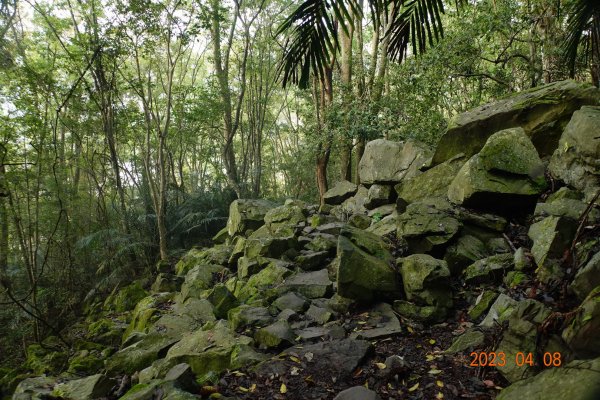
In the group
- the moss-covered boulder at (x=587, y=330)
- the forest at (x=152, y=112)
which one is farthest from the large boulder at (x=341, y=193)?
the moss-covered boulder at (x=587, y=330)

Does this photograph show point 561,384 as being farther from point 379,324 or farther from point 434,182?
point 434,182

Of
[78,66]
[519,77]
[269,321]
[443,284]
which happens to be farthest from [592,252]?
[78,66]

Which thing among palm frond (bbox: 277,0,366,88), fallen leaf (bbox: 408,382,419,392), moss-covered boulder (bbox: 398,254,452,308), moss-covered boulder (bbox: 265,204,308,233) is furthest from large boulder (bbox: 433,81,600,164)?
palm frond (bbox: 277,0,366,88)

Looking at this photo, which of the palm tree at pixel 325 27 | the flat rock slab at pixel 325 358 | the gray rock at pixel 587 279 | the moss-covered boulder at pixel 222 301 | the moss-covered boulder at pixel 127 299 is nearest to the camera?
the palm tree at pixel 325 27

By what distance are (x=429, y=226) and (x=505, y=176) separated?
3.84 ft

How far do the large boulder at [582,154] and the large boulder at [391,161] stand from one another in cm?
248

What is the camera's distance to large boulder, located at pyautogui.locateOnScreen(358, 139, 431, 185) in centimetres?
723

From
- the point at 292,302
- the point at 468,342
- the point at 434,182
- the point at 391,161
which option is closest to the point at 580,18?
the point at 468,342

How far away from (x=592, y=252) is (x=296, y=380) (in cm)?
280

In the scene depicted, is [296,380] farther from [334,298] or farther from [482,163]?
[482,163]

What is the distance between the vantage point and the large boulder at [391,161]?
7.23 metres

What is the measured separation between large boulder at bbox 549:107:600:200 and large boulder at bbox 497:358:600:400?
306 cm

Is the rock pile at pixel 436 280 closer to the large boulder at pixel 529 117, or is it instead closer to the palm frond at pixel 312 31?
the large boulder at pixel 529 117

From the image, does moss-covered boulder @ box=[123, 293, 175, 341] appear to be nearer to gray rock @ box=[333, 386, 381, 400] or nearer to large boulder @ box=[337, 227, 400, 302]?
large boulder @ box=[337, 227, 400, 302]
